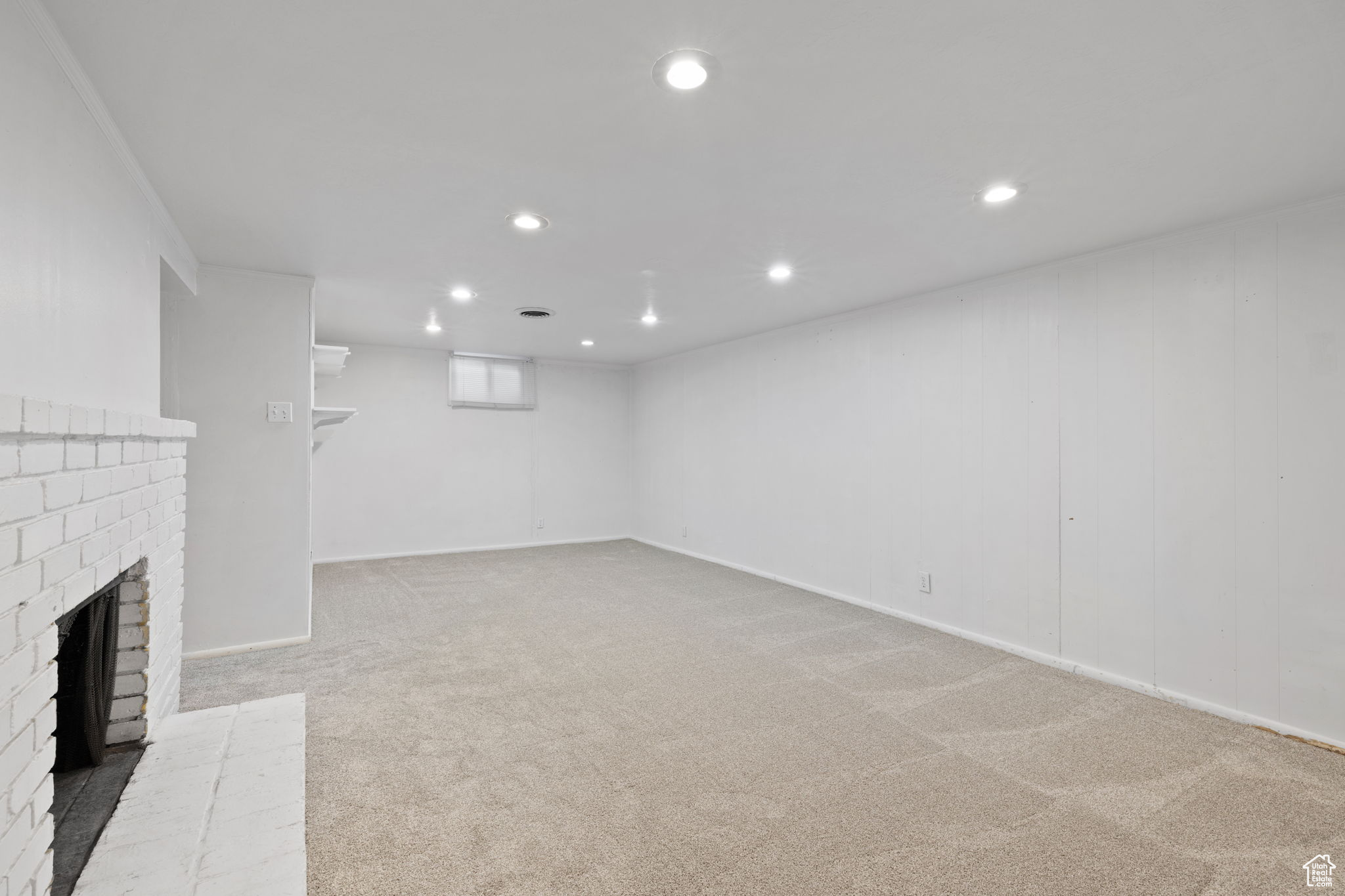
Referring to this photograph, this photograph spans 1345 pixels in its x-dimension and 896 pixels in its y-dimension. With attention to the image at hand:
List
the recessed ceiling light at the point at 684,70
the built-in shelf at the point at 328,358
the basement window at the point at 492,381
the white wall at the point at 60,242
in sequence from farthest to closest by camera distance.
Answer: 1. the basement window at the point at 492,381
2. the built-in shelf at the point at 328,358
3. the recessed ceiling light at the point at 684,70
4. the white wall at the point at 60,242

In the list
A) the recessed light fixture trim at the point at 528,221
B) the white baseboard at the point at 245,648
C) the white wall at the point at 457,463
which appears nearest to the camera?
the recessed light fixture trim at the point at 528,221

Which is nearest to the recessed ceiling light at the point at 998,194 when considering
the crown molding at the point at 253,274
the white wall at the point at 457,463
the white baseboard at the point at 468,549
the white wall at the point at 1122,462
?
the white wall at the point at 1122,462

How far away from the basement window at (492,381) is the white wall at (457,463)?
0.08m

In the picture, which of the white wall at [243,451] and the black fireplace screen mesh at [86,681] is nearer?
the black fireplace screen mesh at [86,681]

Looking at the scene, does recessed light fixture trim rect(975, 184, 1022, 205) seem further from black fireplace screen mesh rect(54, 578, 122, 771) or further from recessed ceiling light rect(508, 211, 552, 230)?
black fireplace screen mesh rect(54, 578, 122, 771)

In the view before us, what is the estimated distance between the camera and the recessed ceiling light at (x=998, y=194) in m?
2.48

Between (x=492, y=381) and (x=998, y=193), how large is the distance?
223 inches

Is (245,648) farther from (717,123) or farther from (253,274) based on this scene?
(717,123)

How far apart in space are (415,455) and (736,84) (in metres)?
5.85

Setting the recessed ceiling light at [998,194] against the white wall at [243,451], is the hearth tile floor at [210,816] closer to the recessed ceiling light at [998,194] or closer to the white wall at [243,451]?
the white wall at [243,451]

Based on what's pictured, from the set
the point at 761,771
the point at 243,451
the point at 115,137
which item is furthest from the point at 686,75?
the point at 243,451

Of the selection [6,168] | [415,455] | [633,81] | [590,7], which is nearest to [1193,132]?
[633,81]

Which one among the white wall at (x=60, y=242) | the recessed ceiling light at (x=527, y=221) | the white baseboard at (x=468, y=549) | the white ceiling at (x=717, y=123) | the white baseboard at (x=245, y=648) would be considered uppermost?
the recessed ceiling light at (x=527, y=221)

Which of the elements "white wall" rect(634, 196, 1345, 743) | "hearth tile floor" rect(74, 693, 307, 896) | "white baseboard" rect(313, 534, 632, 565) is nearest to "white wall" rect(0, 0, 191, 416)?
"hearth tile floor" rect(74, 693, 307, 896)
